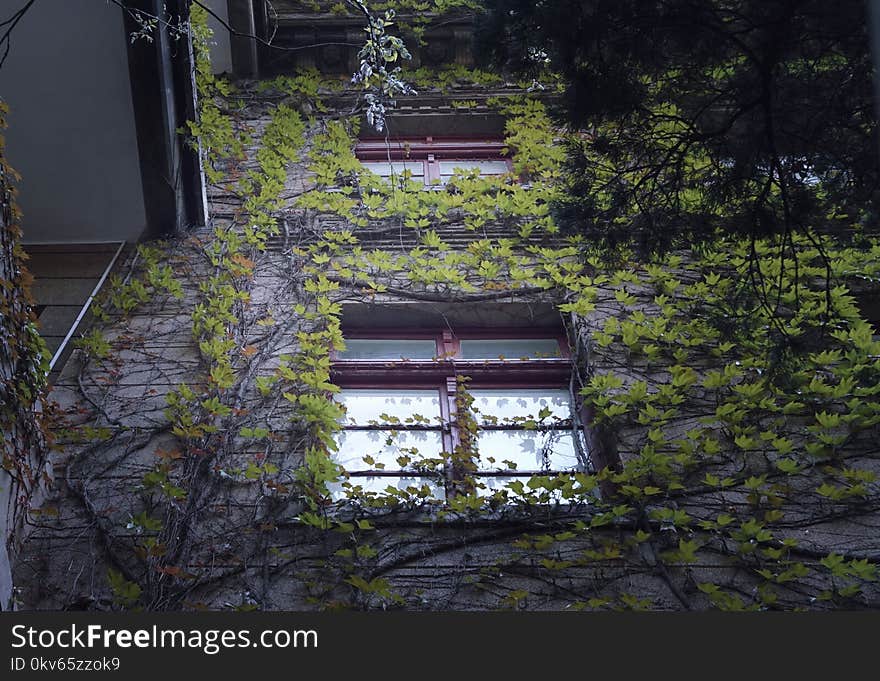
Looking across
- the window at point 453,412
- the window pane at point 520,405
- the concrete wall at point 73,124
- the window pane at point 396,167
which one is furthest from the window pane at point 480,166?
the window pane at point 520,405

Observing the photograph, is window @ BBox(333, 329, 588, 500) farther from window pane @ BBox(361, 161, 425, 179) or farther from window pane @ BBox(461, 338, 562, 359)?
window pane @ BBox(361, 161, 425, 179)

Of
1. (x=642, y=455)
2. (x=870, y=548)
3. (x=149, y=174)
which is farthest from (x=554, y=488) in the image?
(x=149, y=174)

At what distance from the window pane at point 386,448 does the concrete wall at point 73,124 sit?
2.99 metres

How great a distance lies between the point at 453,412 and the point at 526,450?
58cm

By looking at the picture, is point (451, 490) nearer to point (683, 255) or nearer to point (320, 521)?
point (320, 521)

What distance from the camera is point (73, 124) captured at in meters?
6.80

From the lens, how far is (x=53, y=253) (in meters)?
7.22

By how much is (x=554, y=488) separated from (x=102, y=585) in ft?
8.13

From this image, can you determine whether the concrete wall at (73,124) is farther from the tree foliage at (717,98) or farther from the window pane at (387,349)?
the tree foliage at (717,98)

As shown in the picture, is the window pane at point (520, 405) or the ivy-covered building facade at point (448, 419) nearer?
the ivy-covered building facade at point (448, 419)

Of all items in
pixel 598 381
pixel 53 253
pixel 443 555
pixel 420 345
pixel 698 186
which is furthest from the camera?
pixel 53 253

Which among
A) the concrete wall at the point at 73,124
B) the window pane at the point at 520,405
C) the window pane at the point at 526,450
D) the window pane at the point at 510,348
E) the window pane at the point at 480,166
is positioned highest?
the concrete wall at the point at 73,124

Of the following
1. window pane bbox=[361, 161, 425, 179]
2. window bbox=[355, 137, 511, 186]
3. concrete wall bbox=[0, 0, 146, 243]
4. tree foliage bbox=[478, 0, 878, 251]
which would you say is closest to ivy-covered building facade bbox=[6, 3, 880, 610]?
tree foliage bbox=[478, 0, 878, 251]

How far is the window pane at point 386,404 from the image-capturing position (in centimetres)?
582
